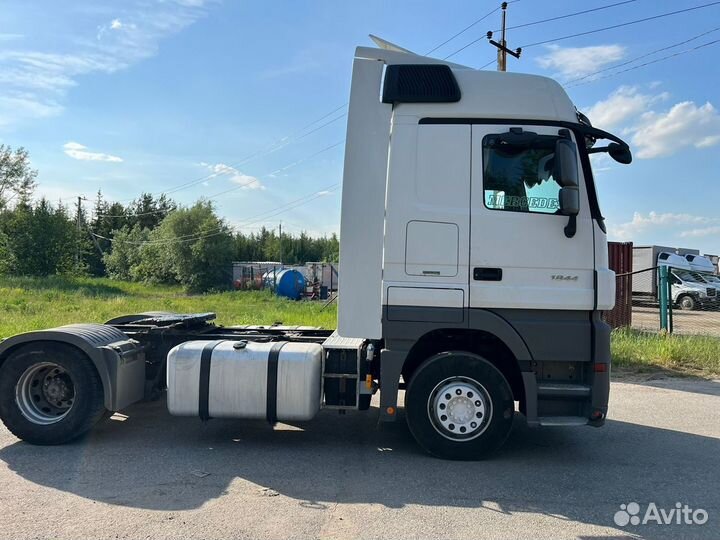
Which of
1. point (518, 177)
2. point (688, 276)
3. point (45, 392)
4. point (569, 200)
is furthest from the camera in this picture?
point (688, 276)

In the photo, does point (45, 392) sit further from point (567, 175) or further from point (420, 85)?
point (567, 175)

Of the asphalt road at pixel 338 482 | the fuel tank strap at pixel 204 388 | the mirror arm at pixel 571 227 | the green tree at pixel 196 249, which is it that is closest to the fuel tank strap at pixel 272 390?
the asphalt road at pixel 338 482

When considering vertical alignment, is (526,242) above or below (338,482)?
above

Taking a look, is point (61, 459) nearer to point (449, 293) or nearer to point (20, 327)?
point (449, 293)

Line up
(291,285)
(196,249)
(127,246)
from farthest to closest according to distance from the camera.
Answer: (127,246) < (196,249) < (291,285)

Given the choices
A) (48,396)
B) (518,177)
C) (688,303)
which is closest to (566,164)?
(518,177)

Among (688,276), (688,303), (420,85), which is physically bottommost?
(688,303)

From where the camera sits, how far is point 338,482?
477cm

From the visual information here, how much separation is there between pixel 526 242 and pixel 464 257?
582 mm

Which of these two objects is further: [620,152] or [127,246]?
[127,246]

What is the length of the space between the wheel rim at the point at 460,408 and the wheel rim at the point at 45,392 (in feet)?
12.0

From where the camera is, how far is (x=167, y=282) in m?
56.2

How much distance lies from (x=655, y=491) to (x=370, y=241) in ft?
10.6

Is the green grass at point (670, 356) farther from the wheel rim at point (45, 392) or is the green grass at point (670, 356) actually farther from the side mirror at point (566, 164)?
the wheel rim at point (45, 392)
